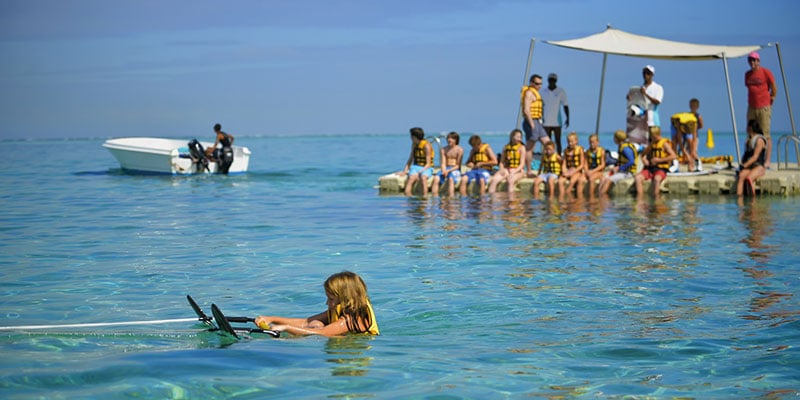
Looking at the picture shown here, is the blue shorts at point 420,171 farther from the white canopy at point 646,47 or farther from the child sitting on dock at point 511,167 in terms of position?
the white canopy at point 646,47

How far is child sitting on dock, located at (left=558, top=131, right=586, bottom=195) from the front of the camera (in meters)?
19.0

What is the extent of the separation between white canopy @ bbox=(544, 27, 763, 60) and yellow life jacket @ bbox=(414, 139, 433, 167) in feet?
11.9

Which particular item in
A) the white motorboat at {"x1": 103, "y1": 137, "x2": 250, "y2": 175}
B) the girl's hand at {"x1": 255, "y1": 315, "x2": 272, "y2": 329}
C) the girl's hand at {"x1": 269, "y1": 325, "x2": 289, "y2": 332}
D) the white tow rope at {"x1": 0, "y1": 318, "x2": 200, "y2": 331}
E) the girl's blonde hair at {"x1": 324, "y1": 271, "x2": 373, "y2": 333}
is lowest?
the white tow rope at {"x1": 0, "y1": 318, "x2": 200, "y2": 331}

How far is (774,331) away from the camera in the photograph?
7.29 meters

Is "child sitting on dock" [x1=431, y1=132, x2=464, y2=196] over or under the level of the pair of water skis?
over

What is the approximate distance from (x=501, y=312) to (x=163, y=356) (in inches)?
133

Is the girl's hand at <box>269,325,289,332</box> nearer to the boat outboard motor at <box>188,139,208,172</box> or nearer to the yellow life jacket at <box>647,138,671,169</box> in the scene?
the yellow life jacket at <box>647,138,671,169</box>

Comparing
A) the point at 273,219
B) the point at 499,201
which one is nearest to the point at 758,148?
the point at 499,201

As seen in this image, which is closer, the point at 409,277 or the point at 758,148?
the point at 409,277

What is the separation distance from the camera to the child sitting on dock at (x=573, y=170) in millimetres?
18969

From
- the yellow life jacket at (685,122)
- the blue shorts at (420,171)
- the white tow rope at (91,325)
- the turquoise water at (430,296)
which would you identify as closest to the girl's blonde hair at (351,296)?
the turquoise water at (430,296)

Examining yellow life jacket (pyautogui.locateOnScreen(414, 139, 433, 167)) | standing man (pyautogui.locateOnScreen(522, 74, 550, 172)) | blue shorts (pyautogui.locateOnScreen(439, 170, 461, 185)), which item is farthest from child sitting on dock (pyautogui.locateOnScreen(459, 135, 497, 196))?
yellow life jacket (pyautogui.locateOnScreen(414, 139, 433, 167))

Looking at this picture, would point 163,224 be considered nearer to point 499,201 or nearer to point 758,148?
point 499,201

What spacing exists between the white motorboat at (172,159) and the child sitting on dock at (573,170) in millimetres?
13800
